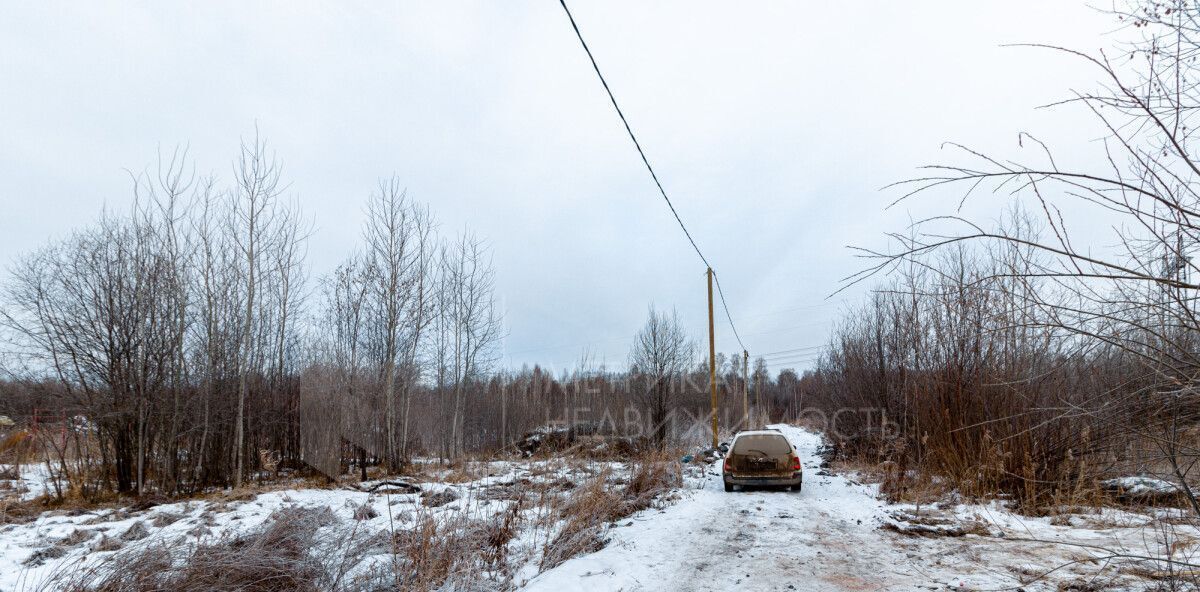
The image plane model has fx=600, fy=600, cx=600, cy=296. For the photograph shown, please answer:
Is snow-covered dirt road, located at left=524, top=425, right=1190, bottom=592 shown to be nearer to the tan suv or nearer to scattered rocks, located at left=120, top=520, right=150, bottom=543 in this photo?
the tan suv

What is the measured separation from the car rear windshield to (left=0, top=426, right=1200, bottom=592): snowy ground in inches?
51.7

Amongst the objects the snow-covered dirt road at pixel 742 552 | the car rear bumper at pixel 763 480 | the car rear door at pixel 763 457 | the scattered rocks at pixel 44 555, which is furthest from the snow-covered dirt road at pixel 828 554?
the scattered rocks at pixel 44 555

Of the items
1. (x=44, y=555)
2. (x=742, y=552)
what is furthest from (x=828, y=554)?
(x=44, y=555)

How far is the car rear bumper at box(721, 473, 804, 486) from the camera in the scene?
1252cm

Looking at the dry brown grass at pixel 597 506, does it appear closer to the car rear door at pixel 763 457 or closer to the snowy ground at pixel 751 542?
the snowy ground at pixel 751 542

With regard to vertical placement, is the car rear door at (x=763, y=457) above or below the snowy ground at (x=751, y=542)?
above

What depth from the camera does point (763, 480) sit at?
41.4ft

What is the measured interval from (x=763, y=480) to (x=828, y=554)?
18.8 feet

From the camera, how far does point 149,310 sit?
13633 mm

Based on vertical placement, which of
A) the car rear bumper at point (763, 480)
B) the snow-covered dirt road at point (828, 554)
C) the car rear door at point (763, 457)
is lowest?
the car rear bumper at point (763, 480)

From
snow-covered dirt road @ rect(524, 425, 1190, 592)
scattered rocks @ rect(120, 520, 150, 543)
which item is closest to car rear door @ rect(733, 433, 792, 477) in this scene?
snow-covered dirt road @ rect(524, 425, 1190, 592)

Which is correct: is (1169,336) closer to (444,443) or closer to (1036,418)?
(1036,418)

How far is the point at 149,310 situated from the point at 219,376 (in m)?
2.41

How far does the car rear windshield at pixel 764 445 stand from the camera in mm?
12828
